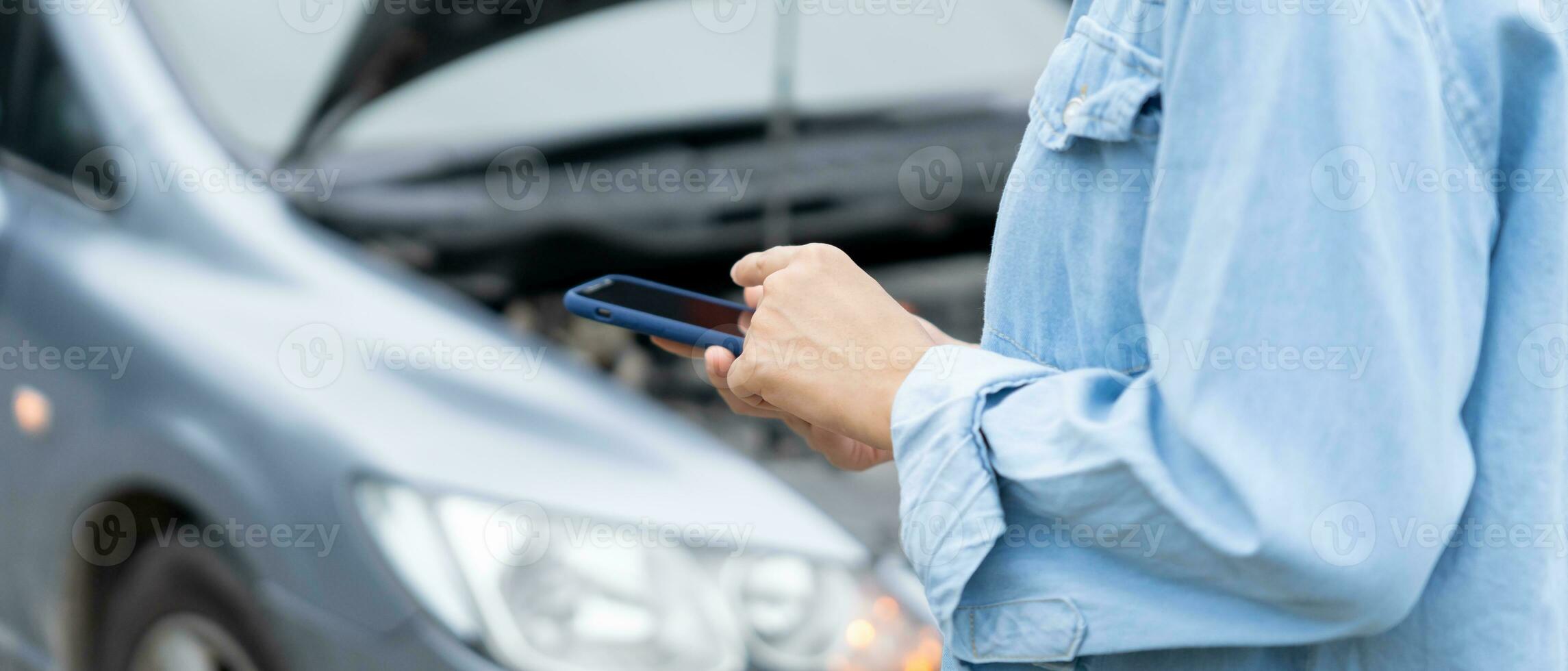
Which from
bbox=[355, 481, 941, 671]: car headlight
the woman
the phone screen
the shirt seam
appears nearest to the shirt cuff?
the woman

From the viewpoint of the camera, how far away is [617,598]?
5.17ft

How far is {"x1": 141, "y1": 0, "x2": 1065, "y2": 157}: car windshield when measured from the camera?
7.30ft

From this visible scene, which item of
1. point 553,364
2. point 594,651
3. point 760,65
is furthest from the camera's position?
point 760,65

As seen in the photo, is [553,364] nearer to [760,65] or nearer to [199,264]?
[199,264]

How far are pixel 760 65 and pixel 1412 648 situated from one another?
6.80ft

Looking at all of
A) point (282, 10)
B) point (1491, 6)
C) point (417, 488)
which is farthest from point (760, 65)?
point (1491, 6)

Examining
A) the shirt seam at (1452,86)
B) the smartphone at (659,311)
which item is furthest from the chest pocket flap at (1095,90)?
the smartphone at (659,311)

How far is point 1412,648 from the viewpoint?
2.42 feet

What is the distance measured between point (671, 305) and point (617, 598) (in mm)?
532

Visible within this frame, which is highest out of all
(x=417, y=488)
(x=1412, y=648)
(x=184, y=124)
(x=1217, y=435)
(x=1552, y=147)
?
(x=1552, y=147)

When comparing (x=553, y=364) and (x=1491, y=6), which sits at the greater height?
(x=1491, y=6)

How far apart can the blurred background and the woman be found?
0.85 metres

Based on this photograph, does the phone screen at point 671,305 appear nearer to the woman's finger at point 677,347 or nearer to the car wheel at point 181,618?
the woman's finger at point 677,347

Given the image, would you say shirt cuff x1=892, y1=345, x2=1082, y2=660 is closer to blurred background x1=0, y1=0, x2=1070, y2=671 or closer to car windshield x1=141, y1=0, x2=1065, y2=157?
blurred background x1=0, y1=0, x2=1070, y2=671
